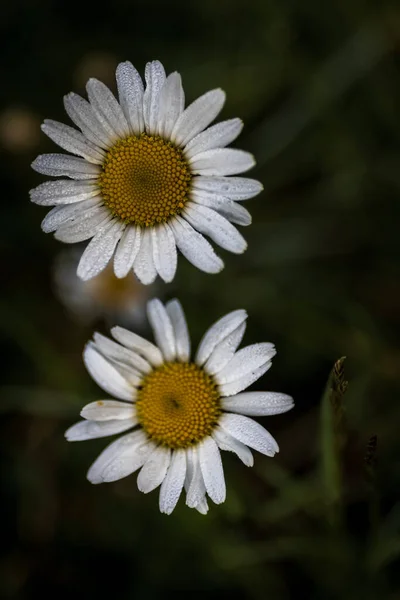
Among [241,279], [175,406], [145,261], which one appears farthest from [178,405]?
[241,279]

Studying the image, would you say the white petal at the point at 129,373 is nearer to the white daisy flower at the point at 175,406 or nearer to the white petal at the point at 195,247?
the white daisy flower at the point at 175,406

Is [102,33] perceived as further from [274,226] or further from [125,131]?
[125,131]

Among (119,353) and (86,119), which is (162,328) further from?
(86,119)

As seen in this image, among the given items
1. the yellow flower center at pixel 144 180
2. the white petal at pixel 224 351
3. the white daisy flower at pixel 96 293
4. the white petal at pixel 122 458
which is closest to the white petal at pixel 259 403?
the white petal at pixel 224 351

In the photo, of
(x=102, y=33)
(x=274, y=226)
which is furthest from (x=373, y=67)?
(x=102, y=33)

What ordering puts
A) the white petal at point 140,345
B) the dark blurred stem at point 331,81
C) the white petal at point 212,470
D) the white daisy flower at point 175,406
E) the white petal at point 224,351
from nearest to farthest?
the white petal at point 212,470, the white daisy flower at point 175,406, the white petal at point 224,351, the white petal at point 140,345, the dark blurred stem at point 331,81

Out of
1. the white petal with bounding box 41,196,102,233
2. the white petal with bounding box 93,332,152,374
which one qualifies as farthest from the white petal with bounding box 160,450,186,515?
the white petal with bounding box 41,196,102,233
